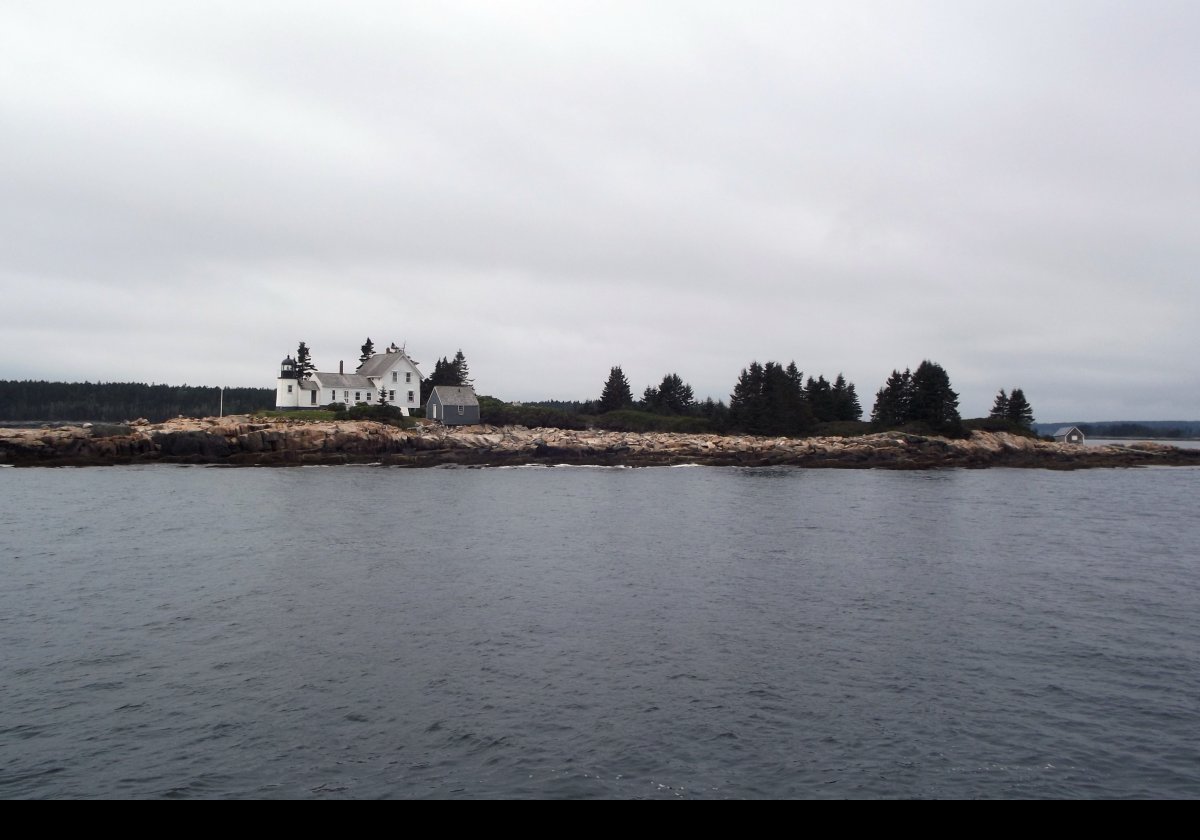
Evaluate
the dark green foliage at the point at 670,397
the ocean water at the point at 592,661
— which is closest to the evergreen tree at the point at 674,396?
the dark green foliage at the point at 670,397

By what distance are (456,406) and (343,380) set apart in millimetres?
15299

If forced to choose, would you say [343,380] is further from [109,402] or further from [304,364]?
[109,402]

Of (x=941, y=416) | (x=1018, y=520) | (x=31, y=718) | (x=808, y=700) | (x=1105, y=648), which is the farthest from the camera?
(x=941, y=416)

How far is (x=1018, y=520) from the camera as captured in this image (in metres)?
44.0

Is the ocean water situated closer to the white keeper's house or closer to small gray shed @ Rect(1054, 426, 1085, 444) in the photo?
the white keeper's house

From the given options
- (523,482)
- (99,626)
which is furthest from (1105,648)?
(523,482)

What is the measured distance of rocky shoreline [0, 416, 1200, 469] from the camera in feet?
249

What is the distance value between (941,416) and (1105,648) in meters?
85.2

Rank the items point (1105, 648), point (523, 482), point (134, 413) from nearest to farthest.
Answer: point (1105, 648) → point (523, 482) → point (134, 413)

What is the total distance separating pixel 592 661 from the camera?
18.4 metres

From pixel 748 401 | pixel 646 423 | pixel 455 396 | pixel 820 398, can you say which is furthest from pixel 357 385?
pixel 820 398

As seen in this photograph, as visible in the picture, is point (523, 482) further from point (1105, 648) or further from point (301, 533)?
point (1105, 648)
